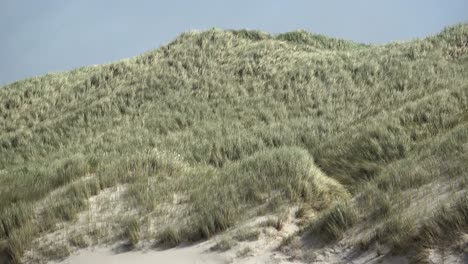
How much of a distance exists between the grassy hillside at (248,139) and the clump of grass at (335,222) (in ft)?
0.06

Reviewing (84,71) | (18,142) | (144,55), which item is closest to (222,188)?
(18,142)

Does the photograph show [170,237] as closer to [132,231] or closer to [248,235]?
[132,231]

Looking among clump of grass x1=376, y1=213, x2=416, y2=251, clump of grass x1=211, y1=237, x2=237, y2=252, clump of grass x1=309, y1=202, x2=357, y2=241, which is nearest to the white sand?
clump of grass x1=211, y1=237, x2=237, y2=252

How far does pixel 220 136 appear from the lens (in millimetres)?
17922

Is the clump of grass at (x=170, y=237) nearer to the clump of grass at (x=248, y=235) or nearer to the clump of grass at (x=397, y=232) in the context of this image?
the clump of grass at (x=248, y=235)

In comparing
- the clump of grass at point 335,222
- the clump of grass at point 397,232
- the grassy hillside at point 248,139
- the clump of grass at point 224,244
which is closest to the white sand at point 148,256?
the clump of grass at point 224,244

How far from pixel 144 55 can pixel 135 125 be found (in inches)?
424

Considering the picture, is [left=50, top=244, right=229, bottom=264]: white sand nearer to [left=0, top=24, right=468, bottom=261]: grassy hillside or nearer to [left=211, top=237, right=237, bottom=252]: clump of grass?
[left=211, top=237, right=237, bottom=252]: clump of grass

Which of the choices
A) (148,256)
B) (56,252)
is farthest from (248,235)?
(56,252)

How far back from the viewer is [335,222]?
6965mm

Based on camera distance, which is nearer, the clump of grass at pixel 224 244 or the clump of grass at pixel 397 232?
the clump of grass at pixel 397 232

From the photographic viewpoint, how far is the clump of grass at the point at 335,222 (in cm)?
687

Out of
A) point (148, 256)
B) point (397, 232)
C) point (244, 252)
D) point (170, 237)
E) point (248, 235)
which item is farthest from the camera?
point (170, 237)

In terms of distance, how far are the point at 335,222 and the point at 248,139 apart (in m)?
9.39
